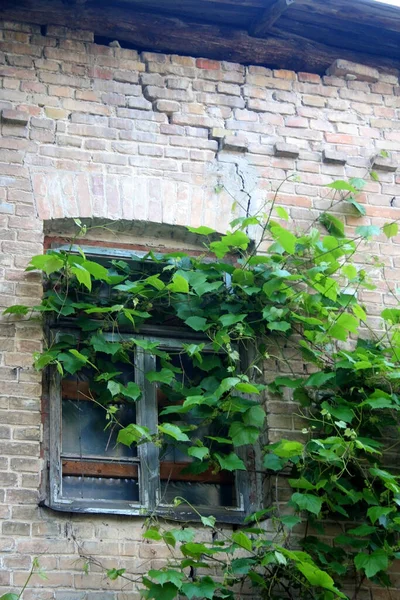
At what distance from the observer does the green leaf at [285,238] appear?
20.4ft

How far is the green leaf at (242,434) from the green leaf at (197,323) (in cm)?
55

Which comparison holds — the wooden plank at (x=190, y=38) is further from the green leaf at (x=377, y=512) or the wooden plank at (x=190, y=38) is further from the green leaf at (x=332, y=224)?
the green leaf at (x=377, y=512)

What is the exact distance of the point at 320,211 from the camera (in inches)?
271

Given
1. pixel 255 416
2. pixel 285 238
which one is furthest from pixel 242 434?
pixel 285 238

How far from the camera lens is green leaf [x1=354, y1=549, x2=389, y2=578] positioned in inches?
217

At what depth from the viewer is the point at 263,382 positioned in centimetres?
626

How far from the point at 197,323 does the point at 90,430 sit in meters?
0.79

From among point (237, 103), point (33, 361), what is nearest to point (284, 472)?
point (33, 361)

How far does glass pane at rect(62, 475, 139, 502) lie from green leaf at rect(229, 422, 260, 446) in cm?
56

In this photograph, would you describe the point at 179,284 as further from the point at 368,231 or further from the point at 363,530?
the point at 363,530

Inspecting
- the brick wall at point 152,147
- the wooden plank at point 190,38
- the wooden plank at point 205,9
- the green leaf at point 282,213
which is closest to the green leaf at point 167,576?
the brick wall at point 152,147

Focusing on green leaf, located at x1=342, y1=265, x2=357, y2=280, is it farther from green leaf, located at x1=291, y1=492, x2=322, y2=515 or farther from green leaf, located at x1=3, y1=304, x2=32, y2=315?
green leaf, located at x1=3, y1=304, x2=32, y2=315

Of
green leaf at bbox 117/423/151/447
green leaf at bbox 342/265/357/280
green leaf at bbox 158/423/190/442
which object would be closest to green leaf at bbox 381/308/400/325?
green leaf at bbox 342/265/357/280

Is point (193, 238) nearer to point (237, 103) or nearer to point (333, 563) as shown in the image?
point (237, 103)
